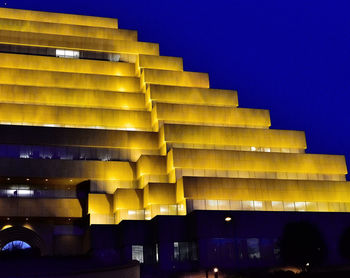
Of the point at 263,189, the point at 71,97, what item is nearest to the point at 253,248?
Result: the point at 263,189

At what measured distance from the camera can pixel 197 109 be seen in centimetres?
6238

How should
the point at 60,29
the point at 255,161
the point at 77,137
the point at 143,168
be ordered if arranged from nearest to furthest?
1. the point at 143,168
2. the point at 255,161
3. the point at 77,137
4. the point at 60,29

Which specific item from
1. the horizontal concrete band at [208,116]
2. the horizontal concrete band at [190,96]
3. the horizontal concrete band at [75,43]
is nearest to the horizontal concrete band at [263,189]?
the horizontal concrete band at [208,116]

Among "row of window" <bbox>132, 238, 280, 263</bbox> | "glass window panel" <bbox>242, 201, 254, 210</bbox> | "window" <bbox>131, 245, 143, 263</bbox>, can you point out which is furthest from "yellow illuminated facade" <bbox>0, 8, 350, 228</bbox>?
"row of window" <bbox>132, 238, 280, 263</bbox>

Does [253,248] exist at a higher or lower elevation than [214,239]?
lower

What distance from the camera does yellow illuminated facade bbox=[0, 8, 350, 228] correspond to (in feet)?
174

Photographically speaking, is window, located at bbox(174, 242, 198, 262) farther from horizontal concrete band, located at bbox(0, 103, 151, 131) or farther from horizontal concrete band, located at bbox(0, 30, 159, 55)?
horizontal concrete band, located at bbox(0, 30, 159, 55)

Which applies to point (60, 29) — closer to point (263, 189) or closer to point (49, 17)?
point (49, 17)

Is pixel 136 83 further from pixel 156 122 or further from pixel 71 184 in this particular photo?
pixel 71 184

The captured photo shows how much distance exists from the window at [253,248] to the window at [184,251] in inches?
226

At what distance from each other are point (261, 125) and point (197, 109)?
9.52 metres

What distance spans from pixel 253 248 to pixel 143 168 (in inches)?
652

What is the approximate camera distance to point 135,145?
59094 mm

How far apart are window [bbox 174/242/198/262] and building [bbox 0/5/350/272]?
0.69 ft
